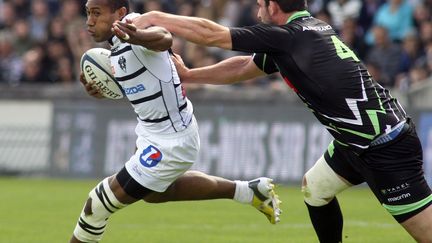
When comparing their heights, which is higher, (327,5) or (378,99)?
(378,99)

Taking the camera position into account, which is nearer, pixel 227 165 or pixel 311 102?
pixel 311 102

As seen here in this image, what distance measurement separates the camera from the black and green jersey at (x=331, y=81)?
783cm

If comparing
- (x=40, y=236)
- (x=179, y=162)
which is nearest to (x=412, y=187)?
(x=179, y=162)

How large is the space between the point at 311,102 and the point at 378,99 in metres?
0.51

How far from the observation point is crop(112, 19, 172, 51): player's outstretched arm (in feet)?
24.7

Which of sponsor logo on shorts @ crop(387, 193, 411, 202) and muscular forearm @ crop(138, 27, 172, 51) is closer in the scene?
muscular forearm @ crop(138, 27, 172, 51)

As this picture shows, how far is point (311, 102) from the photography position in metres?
8.04

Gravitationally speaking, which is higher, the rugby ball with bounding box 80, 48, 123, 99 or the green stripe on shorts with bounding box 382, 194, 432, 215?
the rugby ball with bounding box 80, 48, 123, 99

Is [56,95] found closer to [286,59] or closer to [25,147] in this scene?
[25,147]

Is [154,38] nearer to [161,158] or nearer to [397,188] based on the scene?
[161,158]

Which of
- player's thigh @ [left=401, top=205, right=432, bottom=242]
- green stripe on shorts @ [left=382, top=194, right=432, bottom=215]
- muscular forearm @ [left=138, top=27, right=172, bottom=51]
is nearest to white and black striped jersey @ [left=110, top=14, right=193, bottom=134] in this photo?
muscular forearm @ [left=138, top=27, right=172, bottom=51]

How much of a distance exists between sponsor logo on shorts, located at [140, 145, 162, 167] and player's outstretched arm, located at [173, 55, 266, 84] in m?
0.68

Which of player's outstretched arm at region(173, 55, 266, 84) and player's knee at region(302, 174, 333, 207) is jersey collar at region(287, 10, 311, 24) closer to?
player's outstretched arm at region(173, 55, 266, 84)

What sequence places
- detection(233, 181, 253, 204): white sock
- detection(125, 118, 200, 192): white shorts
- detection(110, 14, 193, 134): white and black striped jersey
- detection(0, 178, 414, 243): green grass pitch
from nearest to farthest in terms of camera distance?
detection(110, 14, 193, 134): white and black striped jersey, detection(125, 118, 200, 192): white shorts, detection(233, 181, 253, 204): white sock, detection(0, 178, 414, 243): green grass pitch
